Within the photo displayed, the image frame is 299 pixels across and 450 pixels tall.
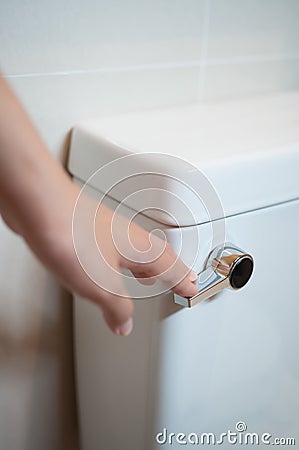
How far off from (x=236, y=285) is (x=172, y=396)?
0.11 metres

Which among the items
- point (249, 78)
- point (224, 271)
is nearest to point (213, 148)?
point (224, 271)

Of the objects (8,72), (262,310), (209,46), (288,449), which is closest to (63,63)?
(8,72)

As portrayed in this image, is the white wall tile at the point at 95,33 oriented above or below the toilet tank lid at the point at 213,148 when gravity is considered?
above

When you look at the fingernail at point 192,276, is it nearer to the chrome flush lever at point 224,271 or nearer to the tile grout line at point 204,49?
the chrome flush lever at point 224,271

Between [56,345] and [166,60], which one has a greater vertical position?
[166,60]

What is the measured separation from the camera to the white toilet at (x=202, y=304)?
43 centimetres

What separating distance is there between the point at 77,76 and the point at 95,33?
1.5 inches

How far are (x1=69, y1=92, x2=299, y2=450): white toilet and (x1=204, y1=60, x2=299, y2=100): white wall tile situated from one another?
0.04 metres

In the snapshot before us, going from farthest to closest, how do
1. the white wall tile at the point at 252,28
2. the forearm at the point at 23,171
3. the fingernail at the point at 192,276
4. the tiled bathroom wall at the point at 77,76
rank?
the white wall tile at the point at 252,28 → the tiled bathroom wall at the point at 77,76 → the fingernail at the point at 192,276 → the forearm at the point at 23,171

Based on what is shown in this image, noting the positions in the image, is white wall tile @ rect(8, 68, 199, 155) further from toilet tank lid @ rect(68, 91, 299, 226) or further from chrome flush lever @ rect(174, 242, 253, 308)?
chrome flush lever @ rect(174, 242, 253, 308)

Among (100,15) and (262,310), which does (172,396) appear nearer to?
(262,310)

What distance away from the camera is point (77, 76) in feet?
1.66

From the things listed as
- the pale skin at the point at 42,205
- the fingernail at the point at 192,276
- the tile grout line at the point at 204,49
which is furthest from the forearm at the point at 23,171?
the tile grout line at the point at 204,49

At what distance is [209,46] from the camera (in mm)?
589
